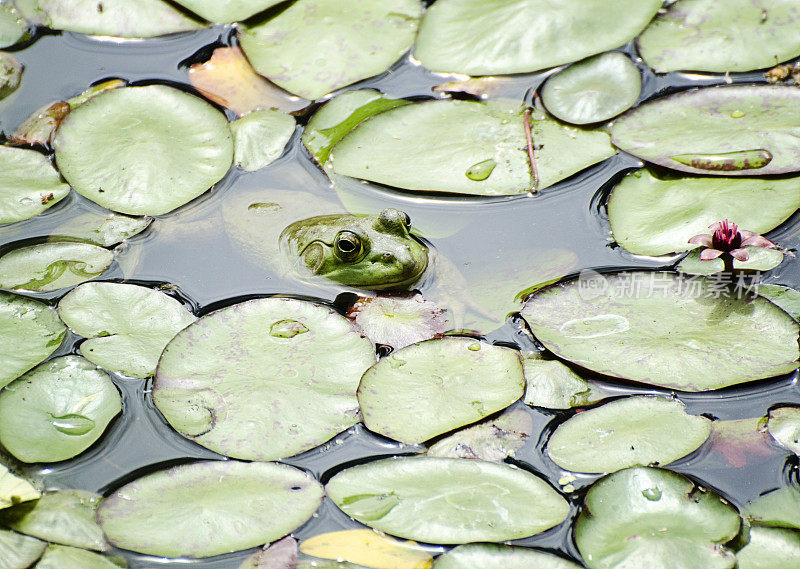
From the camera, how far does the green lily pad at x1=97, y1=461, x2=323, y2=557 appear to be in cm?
215

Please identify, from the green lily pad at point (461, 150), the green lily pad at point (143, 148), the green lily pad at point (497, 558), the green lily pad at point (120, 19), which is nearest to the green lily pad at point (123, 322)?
the green lily pad at point (143, 148)

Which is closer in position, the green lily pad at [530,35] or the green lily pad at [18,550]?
the green lily pad at [18,550]

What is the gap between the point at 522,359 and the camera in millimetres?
A: 2506

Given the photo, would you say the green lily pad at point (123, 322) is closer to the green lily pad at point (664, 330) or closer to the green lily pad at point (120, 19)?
the green lily pad at point (664, 330)

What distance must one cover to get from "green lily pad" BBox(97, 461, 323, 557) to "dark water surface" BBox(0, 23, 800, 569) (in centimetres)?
6

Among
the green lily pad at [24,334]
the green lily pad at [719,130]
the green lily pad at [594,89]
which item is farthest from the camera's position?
the green lily pad at [594,89]

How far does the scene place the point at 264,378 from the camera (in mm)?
2434

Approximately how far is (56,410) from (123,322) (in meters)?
0.41

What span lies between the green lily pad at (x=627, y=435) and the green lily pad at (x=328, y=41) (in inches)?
81.7

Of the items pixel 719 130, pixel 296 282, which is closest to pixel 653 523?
pixel 296 282

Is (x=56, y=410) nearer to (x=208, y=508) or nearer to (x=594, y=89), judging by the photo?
(x=208, y=508)

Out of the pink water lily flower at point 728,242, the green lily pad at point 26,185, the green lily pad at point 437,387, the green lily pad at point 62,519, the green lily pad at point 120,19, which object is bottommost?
the green lily pad at point 62,519

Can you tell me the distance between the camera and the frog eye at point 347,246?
2.71 metres

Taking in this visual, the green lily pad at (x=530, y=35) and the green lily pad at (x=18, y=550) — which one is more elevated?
the green lily pad at (x=530, y=35)
